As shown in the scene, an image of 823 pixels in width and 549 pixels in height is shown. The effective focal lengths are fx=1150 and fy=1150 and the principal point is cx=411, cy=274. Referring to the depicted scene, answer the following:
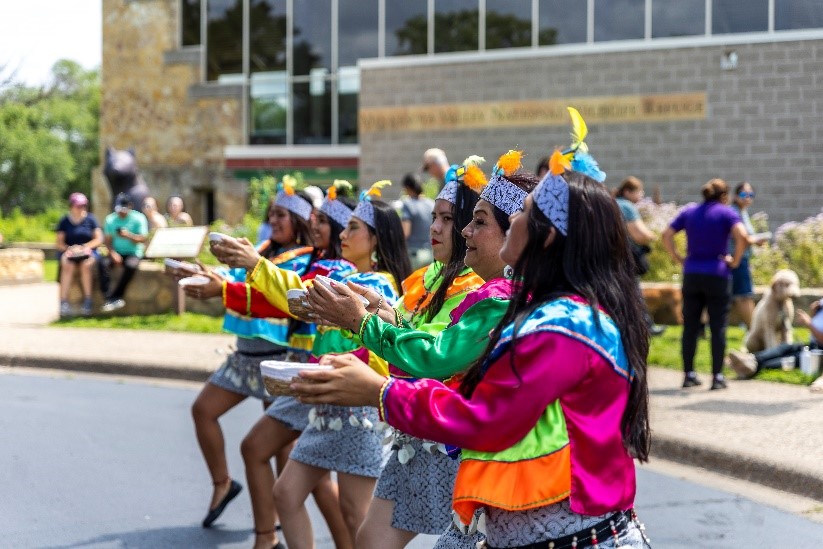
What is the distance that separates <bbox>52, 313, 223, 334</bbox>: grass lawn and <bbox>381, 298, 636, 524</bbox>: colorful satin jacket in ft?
42.7

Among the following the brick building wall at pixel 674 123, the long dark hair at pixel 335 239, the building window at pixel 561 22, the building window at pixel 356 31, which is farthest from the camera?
the building window at pixel 356 31

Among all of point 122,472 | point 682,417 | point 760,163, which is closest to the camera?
point 122,472

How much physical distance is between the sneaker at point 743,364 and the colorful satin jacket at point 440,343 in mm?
8583

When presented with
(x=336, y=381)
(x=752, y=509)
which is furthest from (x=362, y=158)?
(x=336, y=381)

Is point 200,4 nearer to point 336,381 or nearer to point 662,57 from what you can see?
point 662,57

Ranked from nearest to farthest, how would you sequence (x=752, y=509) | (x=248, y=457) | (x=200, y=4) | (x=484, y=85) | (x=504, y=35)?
(x=248, y=457) < (x=752, y=509) < (x=484, y=85) < (x=504, y=35) < (x=200, y=4)

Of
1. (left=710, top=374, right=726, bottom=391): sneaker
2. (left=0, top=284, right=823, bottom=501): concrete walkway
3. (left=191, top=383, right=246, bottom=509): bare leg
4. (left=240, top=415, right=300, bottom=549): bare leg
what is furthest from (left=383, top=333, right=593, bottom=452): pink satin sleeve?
(left=710, top=374, right=726, bottom=391): sneaker

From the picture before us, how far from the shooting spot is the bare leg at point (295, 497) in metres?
5.30

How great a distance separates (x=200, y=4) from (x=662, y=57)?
16840 mm

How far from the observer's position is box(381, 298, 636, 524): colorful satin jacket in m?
2.80

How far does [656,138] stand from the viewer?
22.6m

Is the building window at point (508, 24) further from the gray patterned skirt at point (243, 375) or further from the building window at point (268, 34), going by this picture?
the gray patterned skirt at point (243, 375)

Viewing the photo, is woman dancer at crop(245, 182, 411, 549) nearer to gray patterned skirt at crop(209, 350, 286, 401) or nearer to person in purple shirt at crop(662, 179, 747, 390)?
gray patterned skirt at crop(209, 350, 286, 401)

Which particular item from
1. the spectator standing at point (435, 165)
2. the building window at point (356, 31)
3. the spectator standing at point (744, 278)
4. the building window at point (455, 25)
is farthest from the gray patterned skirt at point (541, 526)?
the building window at point (356, 31)
